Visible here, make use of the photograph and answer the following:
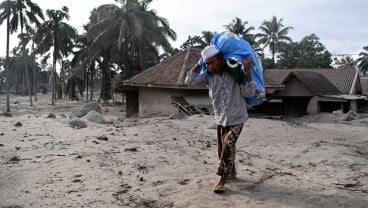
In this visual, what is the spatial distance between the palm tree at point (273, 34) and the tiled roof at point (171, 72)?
1323 inches

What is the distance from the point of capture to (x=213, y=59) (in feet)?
14.4

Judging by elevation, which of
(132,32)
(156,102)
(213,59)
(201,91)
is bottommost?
(156,102)

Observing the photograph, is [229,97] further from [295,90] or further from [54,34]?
[54,34]

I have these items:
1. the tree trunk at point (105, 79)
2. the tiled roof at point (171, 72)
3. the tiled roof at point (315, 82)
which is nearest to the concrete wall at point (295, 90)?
the tiled roof at point (315, 82)

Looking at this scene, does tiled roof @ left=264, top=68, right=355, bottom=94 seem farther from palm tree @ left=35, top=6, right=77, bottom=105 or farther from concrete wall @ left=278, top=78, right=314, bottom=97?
palm tree @ left=35, top=6, right=77, bottom=105

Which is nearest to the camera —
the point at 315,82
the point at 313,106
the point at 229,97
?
the point at 229,97

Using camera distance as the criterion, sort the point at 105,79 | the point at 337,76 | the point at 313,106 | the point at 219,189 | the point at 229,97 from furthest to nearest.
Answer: the point at 105,79 < the point at 337,76 < the point at 313,106 < the point at 229,97 < the point at 219,189

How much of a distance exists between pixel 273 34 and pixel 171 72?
37.1m

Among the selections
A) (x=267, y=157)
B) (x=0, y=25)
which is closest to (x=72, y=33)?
(x=0, y=25)

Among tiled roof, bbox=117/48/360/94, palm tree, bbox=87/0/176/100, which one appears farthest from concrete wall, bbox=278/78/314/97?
palm tree, bbox=87/0/176/100

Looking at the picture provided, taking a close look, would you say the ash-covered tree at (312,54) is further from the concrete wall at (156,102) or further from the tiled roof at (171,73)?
the concrete wall at (156,102)

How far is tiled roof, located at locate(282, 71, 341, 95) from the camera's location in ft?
97.1

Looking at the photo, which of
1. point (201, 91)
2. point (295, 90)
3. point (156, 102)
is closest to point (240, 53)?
point (201, 91)

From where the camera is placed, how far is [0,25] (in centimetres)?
3712
